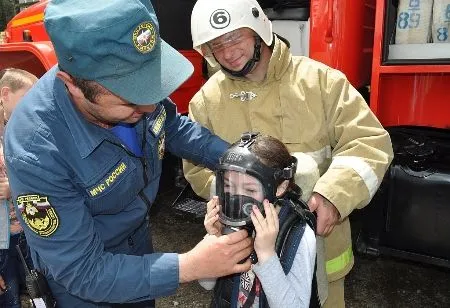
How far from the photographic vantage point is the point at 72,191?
1.43 m

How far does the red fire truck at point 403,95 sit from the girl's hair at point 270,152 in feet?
3.74

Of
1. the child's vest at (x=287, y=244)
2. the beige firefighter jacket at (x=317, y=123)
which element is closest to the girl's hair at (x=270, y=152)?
the child's vest at (x=287, y=244)

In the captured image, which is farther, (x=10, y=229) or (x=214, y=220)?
(x=10, y=229)

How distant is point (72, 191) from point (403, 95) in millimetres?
2074

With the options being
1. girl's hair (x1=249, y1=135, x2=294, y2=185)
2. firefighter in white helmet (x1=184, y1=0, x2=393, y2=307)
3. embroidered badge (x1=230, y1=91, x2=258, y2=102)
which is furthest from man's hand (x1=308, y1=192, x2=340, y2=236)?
embroidered badge (x1=230, y1=91, x2=258, y2=102)

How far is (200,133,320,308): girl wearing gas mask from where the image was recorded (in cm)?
148

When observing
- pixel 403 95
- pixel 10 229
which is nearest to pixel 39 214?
pixel 10 229

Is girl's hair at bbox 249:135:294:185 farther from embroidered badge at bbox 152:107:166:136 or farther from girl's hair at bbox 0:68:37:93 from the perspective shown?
girl's hair at bbox 0:68:37:93

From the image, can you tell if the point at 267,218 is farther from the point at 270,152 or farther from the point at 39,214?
the point at 39,214

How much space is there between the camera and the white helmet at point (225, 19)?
1983 millimetres

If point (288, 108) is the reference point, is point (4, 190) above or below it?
below

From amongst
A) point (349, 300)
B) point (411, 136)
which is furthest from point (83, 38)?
point (349, 300)

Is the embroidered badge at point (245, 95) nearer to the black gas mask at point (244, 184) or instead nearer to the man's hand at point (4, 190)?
the black gas mask at point (244, 184)

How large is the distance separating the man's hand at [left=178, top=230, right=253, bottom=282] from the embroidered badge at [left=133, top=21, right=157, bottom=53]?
0.65 m
